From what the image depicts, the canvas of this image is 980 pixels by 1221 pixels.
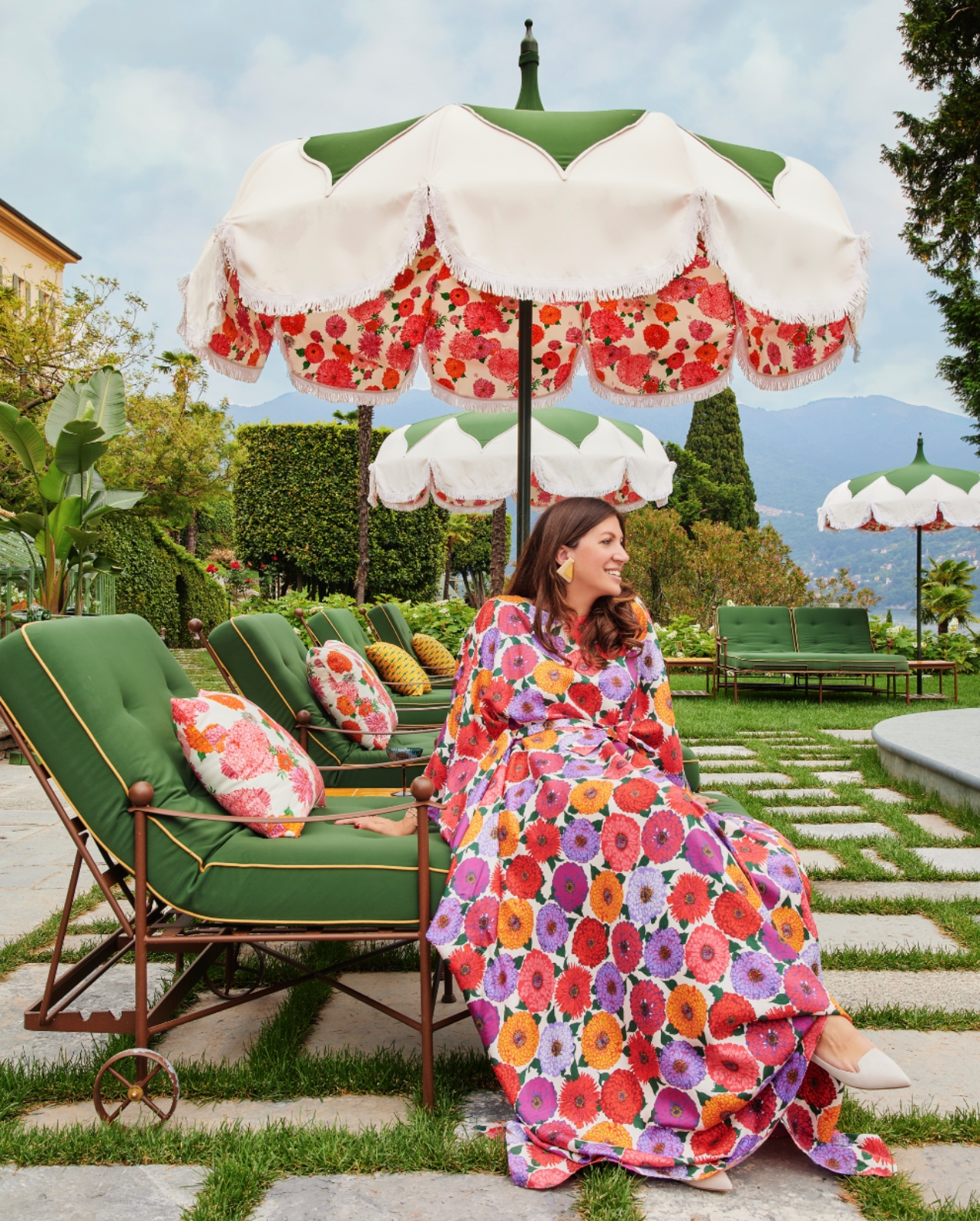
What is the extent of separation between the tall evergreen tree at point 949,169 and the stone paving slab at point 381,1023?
56.0ft

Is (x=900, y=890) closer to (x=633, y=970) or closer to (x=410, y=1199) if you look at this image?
(x=633, y=970)

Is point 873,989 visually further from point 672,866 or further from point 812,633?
point 812,633

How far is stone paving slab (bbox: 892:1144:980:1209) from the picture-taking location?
6.15 feet

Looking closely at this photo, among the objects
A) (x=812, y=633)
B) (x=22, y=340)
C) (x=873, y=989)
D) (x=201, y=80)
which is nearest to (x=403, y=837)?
(x=873, y=989)

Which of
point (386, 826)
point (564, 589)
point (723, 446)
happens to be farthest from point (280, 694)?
point (723, 446)

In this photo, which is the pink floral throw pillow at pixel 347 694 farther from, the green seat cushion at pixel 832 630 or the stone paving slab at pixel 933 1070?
the green seat cushion at pixel 832 630

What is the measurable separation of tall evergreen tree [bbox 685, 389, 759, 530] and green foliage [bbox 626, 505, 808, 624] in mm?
11854

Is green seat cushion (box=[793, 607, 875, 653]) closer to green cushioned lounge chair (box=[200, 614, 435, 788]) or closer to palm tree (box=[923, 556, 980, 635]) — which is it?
palm tree (box=[923, 556, 980, 635])

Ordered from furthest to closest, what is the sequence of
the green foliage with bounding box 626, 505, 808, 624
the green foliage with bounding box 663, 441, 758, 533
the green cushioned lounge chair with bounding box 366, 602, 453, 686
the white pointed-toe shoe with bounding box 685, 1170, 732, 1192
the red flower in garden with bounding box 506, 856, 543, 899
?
the green foliage with bounding box 663, 441, 758, 533, the green foliage with bounding box 626, 505, 808, 624, the green cushioned lounge chair with bounding box 366, 602, 453, 686, the red flower in garden with bounding box 506, 856, 543, 899, the white pointed-toe shoe with bounding box 685, 1170, 732, 1192

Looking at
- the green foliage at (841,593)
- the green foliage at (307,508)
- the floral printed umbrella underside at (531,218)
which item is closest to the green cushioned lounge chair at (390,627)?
the floral printed umbrella underside at (531,218)

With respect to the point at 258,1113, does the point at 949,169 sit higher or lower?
higher

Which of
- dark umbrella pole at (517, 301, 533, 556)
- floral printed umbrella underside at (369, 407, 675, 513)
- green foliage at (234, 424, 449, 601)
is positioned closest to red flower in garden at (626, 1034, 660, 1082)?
dark umbrella pole at (517, 301, 533, 556)

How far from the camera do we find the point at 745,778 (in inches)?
255

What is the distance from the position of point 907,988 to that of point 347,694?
2.63 metres
